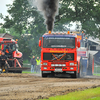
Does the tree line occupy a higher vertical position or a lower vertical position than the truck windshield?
higher

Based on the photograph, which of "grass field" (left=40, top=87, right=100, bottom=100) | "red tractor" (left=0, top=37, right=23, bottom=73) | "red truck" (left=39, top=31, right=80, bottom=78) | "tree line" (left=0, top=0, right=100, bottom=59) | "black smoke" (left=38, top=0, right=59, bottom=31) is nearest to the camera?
"grass field" (left=40, top=87, right=100, bottom=100)

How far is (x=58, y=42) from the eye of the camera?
21484 mm

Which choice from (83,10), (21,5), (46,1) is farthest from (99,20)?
(46,1)

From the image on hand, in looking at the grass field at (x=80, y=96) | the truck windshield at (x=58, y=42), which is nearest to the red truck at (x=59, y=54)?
the truck windshield at (x=58, y=42)

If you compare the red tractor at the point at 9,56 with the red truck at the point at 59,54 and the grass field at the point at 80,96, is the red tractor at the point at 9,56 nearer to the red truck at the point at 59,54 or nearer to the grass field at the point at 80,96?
the red truck at the point at 59,54

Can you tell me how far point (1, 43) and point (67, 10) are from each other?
2135 centimetres

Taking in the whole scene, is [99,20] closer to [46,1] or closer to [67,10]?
[67,10]

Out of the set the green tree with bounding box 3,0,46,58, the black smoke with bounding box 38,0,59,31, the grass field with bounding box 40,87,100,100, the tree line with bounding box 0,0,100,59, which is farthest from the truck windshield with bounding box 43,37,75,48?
the green tree with bounding box 3,0,46,58

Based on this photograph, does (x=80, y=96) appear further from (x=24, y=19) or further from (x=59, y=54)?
(x=24, y=19)

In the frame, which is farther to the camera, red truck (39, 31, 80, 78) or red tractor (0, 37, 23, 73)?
red tractor (0, 37, 23, 73)

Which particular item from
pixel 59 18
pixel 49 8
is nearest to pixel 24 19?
pixel 59 18

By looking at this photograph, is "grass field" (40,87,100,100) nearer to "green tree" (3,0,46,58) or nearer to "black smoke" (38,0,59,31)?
"black smoke" (38,0,59,31)

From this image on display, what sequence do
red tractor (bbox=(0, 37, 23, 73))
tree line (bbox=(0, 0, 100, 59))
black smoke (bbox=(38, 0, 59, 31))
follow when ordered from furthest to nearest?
tree line (bbox=(0, 0, 100, 59))
black smoke (bbox=(38, 0, 59, 31))
red tractor (bbox=(0, 37, 23, 73))

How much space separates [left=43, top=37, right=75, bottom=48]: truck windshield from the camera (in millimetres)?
21359
